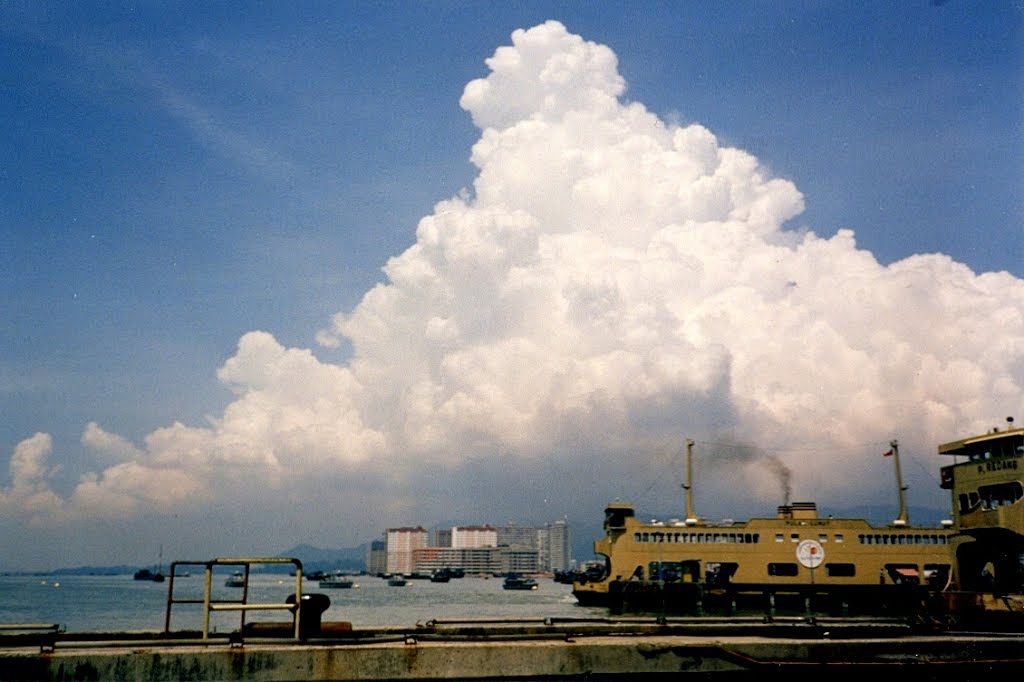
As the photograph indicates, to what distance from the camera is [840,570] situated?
65062mm

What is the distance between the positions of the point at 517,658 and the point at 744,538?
61988mm

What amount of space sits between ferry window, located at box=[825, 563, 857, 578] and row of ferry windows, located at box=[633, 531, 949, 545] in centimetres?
203

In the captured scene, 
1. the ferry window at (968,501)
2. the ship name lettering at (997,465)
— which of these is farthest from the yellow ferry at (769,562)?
the ship name lettering at (997,465)

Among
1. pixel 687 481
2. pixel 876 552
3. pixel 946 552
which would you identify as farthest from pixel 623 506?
pixel 946 552

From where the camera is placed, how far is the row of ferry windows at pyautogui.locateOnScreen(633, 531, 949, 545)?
216ft

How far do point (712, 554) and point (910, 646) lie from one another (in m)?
58.8

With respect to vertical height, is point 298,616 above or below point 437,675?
above

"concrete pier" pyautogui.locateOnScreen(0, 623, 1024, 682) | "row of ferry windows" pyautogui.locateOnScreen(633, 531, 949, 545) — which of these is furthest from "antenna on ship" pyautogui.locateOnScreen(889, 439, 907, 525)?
"concrete pier" pyautogui.locateOnScreen(0, 623, 1024, 682)

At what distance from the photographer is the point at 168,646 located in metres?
9.11

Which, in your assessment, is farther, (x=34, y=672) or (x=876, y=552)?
(x=876, y=552)

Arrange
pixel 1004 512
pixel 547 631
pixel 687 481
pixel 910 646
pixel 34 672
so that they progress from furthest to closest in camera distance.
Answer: pixel 687 481, pixel 1004 512, pixel 547 631, pixel 910 646, pixel 34 672

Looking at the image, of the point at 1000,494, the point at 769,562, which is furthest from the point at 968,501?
the point at 769,562

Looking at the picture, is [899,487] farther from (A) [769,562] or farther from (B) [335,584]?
(B) [335,584]

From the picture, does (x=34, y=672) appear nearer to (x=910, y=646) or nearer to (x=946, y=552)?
(x=910, y=646)
